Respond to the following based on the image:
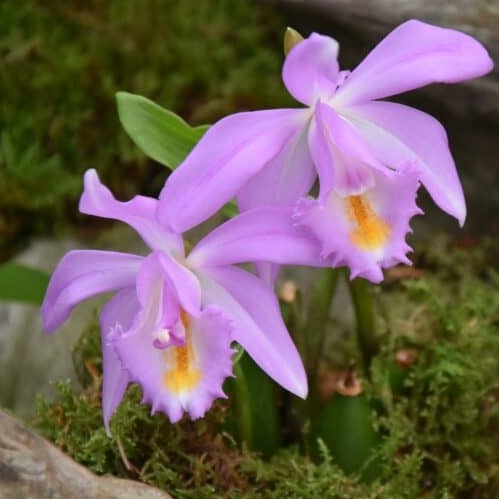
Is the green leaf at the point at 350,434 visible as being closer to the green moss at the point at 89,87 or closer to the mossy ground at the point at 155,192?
the mossy ground at the point at 155,192

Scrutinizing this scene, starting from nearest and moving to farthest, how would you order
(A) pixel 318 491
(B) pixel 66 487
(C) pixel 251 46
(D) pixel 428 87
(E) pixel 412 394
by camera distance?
(B) pixel 66 487 < (A) pixel 318 491 < (E) pixel 412 394 < (D) pixel 428 87 < (C) pixel 251 46

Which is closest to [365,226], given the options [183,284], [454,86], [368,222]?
[368,222]

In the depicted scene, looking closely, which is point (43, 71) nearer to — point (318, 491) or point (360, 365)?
point (360, 365)

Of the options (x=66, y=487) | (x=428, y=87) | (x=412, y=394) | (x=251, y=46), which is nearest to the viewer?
(x=66, y=487)

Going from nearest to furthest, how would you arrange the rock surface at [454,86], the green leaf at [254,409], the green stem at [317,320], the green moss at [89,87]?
the green leaf at [254,409] → the green stem at [317,320] → the rock surface at [454,86] → the green moss at [89,87]

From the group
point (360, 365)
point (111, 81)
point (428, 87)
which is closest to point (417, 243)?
point (428, 87)

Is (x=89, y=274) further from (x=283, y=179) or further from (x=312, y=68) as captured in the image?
(x=312, y=68)

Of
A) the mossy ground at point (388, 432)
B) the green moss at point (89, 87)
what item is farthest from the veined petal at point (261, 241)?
the green moss at point (89, 87)

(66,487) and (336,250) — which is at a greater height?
(336,250)
